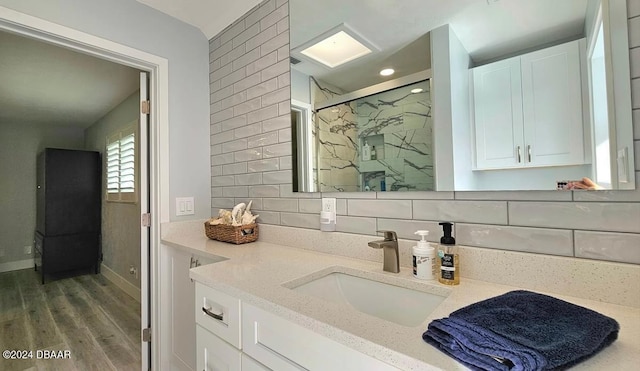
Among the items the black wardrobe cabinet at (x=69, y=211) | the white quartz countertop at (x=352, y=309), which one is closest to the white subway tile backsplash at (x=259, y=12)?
the white quartz countertop at (x=352, y=309)

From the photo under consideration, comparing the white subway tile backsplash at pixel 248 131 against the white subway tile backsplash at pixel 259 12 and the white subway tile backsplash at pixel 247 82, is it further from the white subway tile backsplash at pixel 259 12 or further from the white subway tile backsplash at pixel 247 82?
Answer: the white subway tile backsplash at pixel 259 12

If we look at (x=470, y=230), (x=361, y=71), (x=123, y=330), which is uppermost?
(x=361, y=71)

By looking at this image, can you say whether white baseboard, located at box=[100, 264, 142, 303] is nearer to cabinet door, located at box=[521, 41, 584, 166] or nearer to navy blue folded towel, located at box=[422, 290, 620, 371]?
navy blue folded towel, located at box=[422, 290, 620, 371]

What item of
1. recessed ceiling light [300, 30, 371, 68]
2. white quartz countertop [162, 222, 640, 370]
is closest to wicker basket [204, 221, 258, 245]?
white quartz countertop [162, 222, 640, 370]

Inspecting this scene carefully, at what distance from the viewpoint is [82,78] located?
116 inches

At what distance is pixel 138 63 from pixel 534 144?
6.87ft

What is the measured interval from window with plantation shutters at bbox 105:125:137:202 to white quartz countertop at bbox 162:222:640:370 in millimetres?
2529

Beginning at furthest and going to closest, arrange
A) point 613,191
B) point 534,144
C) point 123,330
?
point 123,330
point 534,144
point 613,191

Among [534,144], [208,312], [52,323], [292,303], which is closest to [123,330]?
[52,323]

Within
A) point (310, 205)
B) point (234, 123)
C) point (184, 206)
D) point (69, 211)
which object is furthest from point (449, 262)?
point (69, 211)

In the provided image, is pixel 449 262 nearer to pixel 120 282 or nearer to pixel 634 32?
pixel 634 32

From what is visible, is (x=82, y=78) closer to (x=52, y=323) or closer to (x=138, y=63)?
(x=138, y=63)

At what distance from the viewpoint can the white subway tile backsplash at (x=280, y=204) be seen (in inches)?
62.0

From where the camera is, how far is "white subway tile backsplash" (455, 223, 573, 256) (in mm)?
837
